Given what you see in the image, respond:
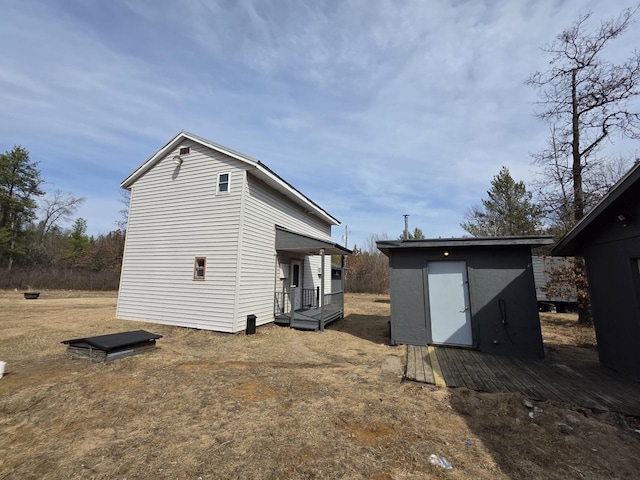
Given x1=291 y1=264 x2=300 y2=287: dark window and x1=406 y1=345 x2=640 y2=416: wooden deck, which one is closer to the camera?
x1=406 y1=345 x2=640 y2=416: wooden deck

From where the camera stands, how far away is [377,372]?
214 inches

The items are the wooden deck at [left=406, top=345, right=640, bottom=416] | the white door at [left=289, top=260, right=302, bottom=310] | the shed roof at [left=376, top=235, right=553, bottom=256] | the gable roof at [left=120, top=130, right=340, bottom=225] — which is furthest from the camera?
the white door at [left=289, top=260, right=302, bottom=310]

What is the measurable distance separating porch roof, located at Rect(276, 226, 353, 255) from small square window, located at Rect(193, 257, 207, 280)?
9.61 ft

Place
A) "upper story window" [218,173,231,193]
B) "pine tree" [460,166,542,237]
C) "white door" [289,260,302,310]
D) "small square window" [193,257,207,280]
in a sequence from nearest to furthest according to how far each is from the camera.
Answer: "small square window" [193,257,207,280]
"upper story window" [218,173,231,193]
"white door" [289,260,302,310]
"pine tree" [460,166,542,237]

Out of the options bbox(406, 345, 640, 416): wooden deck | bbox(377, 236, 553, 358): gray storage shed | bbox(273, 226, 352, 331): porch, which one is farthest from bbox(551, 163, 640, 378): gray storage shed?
bbox(273, 226, 352, 331): porch

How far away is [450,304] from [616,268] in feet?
10.8

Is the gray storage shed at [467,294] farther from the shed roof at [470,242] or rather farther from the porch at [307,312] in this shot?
the porch at [307,312]

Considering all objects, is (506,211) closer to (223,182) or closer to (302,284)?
(302,284)

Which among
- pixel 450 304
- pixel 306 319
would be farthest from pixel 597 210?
pixel 306 319

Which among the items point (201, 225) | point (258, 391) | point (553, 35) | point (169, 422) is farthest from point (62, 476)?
point (553, 35)

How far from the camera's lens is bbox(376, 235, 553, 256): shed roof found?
21.4 ft

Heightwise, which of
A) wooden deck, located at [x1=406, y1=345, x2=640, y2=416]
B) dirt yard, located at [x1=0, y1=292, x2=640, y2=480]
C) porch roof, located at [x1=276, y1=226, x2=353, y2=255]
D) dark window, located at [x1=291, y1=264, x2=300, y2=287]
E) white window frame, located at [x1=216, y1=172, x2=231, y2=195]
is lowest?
dirt yard, located at [x1=0, y1=292, x2=640, y2=480]

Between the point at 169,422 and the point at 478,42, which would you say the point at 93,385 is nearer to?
the point at 169,422

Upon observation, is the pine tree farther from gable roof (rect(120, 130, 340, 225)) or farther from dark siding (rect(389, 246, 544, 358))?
gable roof (rect(120, 130, 340, 225))
